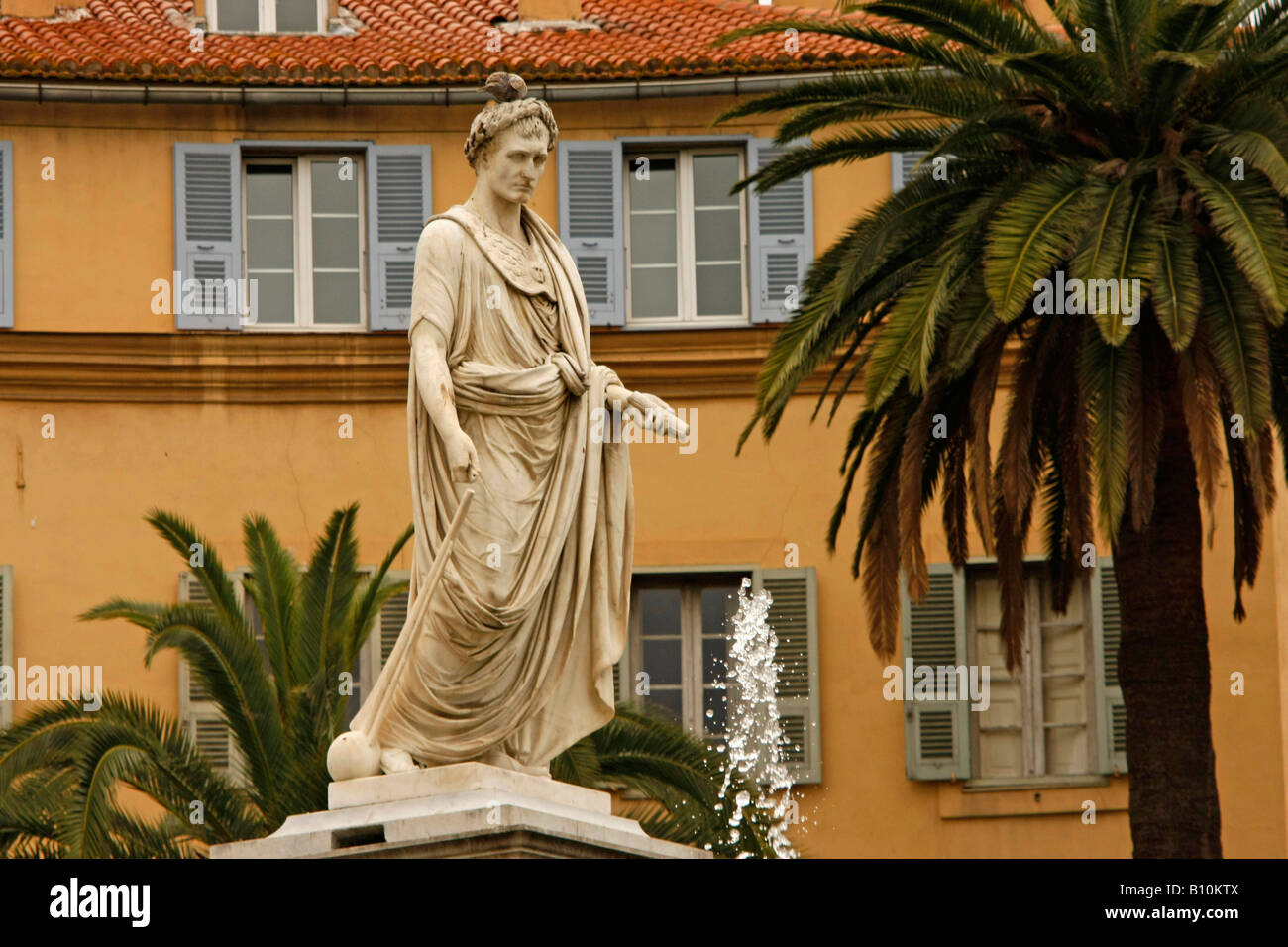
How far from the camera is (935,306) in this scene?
20797 mm

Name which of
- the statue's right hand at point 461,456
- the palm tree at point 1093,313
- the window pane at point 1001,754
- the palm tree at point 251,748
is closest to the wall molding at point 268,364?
the window pane at point 1001,754

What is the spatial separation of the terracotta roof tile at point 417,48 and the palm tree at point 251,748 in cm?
791

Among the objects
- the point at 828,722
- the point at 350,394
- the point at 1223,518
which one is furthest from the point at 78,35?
the point at 1223,518

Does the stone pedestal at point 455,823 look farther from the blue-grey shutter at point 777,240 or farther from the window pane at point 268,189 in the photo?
the window pane at point 268,189

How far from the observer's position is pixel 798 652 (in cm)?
2870

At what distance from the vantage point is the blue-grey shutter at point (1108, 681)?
93.0 feet

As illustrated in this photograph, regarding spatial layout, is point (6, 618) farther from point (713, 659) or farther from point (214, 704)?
point (713, 659)

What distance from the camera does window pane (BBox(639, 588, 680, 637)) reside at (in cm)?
2870

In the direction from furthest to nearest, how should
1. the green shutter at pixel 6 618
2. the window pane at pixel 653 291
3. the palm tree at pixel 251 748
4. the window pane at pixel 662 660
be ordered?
1. the window pane at pixel 653 291
2. the window pane at pixel 662 660
3. the green shutter at pixel 6 618
4. the palm tree at pixel 251 748

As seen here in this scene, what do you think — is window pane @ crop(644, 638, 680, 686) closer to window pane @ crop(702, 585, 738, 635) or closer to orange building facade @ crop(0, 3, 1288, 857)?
orange building facade @ crop(0, 3, 1288, 857)

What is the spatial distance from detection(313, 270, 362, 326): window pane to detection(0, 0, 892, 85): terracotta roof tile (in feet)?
5.94

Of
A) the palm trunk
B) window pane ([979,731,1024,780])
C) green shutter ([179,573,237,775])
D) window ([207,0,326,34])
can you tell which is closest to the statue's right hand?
the palm trunk

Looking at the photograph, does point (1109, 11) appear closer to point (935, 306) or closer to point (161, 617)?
point (935, 306)

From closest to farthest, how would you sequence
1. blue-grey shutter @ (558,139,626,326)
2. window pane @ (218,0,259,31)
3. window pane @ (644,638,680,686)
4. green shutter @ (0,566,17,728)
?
green shutter @ (0,566,17,728) → window pane @ (644,638,680,686) → blue-grey shutter @ (558,139,626,326) → window pane @ (218,0,259,31)
